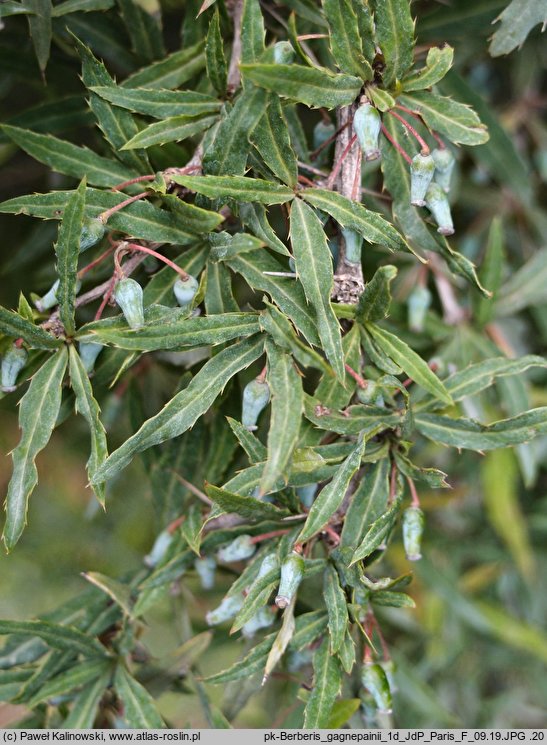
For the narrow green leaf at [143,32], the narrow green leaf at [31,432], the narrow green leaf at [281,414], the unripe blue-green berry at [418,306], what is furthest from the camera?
the unripe blue-green berry at [418,306]

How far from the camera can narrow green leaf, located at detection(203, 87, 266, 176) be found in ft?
2.02

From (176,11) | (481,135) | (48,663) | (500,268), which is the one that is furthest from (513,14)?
(48,663)

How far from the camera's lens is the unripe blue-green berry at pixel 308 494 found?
76 cm

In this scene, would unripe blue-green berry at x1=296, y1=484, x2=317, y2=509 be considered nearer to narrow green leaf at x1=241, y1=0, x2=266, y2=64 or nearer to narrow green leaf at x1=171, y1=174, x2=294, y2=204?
narrow green leaf at x1=171, y1=174, x2=294, y2=204

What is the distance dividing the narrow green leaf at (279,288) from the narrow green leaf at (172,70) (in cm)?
29

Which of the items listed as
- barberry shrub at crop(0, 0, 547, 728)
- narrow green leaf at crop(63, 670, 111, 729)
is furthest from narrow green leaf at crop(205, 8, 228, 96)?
narrow green leaf at crop(63, 670, 111, 729)

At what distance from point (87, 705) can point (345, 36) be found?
772 mm

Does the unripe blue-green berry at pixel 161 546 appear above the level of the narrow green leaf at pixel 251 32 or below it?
below

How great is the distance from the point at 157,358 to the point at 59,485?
83 centimetres

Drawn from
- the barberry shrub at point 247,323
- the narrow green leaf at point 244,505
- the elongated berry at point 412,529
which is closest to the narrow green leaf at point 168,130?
the barberry shrub at point 247,323

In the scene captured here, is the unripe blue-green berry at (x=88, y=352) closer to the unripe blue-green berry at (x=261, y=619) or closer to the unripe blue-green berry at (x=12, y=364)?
the unripe blue-green berry at (x=12, y=364)

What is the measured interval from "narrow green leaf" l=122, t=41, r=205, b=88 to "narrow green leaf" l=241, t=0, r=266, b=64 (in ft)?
0.79

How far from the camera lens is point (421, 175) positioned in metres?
0.67

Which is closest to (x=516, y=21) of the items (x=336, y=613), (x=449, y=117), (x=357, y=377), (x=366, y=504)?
(x=449, y=117)
